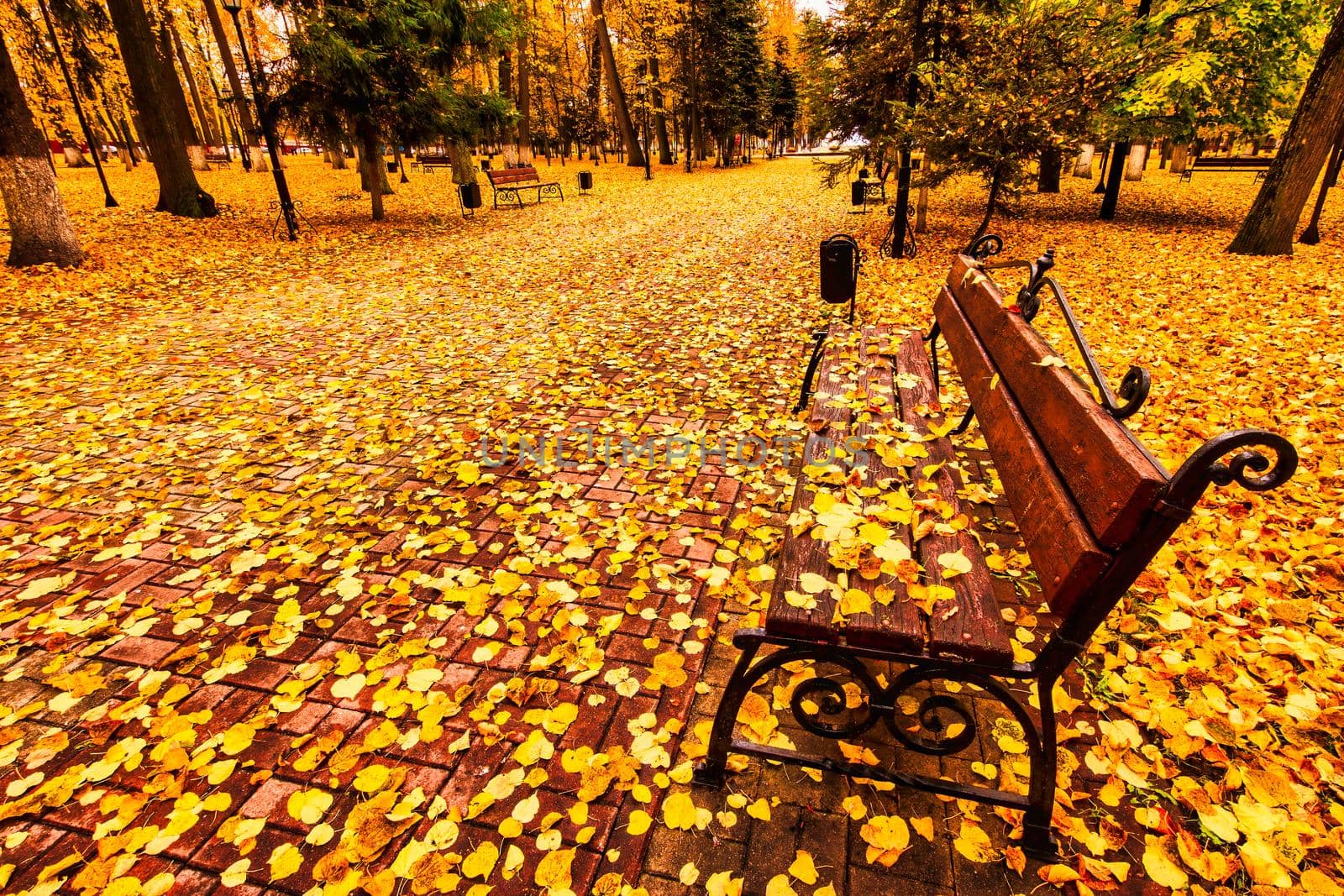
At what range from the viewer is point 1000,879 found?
176cm

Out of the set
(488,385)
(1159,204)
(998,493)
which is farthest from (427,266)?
(1159,204)

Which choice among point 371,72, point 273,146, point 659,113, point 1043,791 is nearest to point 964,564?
point 1043,791

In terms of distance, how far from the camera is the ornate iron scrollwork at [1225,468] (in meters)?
1.28

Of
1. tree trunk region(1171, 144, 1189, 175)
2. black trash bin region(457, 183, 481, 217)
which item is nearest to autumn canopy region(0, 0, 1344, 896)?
black trash bin region(457, 183, 481, 217)

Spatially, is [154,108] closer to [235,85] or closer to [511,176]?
[511,176]

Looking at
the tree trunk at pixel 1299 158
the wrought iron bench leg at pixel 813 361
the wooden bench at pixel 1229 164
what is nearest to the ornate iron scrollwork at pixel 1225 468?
the wrought iron bench leg at pixel 813 361

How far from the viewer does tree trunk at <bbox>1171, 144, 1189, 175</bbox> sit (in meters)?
20.6

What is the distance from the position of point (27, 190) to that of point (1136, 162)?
2697 cm

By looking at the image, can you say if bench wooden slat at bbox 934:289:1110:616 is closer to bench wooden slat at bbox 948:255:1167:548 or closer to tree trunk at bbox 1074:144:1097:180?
bench wooden slat at bbox 948:255:1167:548

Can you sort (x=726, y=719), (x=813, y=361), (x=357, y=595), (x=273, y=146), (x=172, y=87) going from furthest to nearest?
(x=172, y=87), (x=273, y=146), (x=813, y=361), (x=357, y=595), (x=726, y=719)

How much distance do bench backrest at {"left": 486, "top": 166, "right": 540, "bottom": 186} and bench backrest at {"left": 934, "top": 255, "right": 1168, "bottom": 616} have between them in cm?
1601

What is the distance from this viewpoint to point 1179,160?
21.3 meters

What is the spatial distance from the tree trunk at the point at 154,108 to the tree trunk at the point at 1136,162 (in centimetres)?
2579

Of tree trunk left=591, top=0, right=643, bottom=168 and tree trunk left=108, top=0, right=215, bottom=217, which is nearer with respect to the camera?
tree trunk left=108, top=0, right=215, bottom=217
